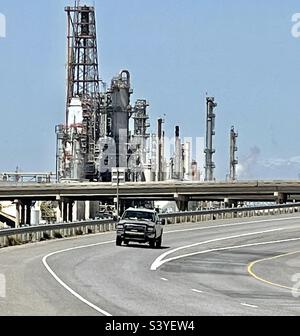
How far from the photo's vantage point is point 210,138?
170m

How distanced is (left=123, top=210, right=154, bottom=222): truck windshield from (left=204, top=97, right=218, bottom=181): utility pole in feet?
401

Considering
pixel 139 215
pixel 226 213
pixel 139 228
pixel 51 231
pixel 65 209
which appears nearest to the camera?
pixel 139 228

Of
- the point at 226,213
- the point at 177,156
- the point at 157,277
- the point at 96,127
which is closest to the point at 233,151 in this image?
the point at 177,156

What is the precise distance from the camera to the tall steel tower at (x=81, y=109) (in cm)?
14425

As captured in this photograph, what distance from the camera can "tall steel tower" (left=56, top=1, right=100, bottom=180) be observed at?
14425 cm

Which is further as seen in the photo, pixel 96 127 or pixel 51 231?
pixel 96 127

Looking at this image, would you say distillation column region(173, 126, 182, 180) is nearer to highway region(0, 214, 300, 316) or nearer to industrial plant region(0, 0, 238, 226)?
industrial plant region(0, 0, 238, 226)

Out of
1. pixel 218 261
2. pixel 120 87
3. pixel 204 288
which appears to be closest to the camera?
pixel 204 288

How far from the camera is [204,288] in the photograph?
2484cm

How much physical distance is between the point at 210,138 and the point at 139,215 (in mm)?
127364

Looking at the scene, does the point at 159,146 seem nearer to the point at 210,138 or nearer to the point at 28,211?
the point at 210,138
